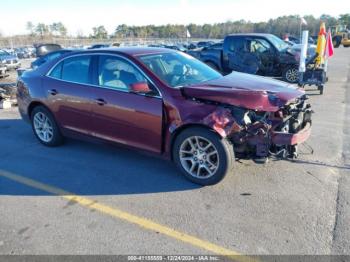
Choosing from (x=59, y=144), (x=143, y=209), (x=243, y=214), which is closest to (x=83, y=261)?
(x=143, y=209)

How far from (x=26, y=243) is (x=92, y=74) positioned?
2.52m

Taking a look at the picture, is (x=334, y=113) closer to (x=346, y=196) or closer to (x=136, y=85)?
(x=346, y=196)

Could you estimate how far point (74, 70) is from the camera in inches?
189

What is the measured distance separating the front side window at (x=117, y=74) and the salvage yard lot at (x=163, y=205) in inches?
46.9

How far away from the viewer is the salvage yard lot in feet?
9.25

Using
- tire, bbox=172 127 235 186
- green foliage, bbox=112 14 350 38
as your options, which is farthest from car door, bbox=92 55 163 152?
green foliage, bbox=112 14 350 38

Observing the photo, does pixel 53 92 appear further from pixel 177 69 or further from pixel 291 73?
pixel 291 73

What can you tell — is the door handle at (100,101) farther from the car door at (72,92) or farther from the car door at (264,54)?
the car door at (264,54)

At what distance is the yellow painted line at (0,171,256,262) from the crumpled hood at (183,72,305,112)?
1.60 metres

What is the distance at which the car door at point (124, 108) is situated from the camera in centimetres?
396

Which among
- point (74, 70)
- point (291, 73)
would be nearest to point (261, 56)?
point (291, 73)

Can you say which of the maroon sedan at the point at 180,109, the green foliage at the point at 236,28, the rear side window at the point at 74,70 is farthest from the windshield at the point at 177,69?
the green foliage at the point at 236,28

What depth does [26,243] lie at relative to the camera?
114 inches

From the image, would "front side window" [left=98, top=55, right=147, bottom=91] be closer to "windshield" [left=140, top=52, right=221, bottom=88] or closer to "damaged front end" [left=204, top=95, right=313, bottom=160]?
"windshield" [left=140, top=52, right=221, bottom=88]
